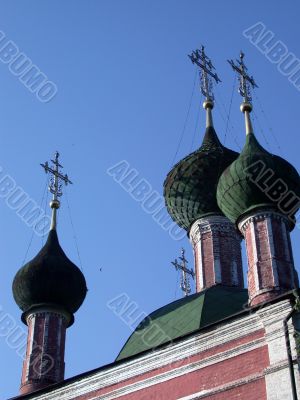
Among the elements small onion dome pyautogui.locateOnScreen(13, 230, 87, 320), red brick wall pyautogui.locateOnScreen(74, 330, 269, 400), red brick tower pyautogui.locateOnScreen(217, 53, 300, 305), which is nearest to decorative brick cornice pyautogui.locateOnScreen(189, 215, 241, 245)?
small onion dome pyautogui.locateOnScreen(13, 230, 87, 320)

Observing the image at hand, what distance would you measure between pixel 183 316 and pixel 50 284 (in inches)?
108

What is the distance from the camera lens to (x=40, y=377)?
15695mm

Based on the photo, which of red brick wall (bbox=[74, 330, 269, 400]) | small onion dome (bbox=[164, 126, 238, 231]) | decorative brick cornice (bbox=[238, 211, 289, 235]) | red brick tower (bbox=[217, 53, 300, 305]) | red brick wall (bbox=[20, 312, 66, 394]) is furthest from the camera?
small onion dome (bbox=[164, 126, 238, 231])

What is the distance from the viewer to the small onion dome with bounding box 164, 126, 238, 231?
1791cm

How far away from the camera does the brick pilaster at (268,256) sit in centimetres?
1340

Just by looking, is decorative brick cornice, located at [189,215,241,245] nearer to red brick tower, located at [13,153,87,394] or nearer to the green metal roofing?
the green metal roofing


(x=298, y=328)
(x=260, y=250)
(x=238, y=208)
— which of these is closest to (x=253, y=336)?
(x=298, y=328)

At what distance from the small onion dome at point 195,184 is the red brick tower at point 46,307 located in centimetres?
245

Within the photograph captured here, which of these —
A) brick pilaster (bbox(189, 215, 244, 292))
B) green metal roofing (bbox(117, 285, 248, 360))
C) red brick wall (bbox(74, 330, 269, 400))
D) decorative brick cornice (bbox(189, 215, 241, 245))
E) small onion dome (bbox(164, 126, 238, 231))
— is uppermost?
small onion dome (bbox(164, 126, 238, 231))

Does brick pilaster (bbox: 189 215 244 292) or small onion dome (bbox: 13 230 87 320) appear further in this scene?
brick pilaster (bbox: 189 215 244 292)

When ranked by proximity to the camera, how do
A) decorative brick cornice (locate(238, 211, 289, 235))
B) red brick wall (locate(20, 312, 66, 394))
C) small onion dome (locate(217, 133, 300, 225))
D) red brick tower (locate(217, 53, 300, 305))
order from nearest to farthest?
red brick tower (locate(217, 53, 300, 305))
decorative brick cornice (locate(238, 211, 289, 235))
small onion dome (locate(217, 133, 300, 225))
red brick wall (locate(20, 312, 66, 394))

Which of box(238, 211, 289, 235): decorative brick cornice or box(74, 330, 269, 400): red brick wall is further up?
box(238, 211, 289, 235): decorative brick cornice

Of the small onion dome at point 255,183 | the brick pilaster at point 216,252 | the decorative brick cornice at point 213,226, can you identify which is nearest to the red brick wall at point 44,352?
the brick pilaster at point 216,252

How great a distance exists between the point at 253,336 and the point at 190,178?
606 cm
